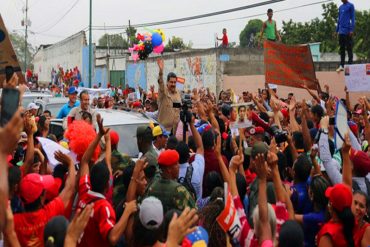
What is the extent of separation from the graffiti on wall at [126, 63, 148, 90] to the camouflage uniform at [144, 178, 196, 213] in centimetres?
2795

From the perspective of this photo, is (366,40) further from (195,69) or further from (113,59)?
(195,69)

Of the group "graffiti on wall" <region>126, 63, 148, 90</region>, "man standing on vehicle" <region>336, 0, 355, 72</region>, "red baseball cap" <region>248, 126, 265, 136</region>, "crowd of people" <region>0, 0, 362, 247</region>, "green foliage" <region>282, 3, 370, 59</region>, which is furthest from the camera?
"green foliage" <region>282, 3, 370, 59</region>

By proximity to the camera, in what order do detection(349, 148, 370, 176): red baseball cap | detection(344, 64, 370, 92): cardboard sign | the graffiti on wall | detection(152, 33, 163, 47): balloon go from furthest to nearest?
1. the graffiti on wall
2. detection(152, 33, 163, 47): balloon
3. detection(344, 64, 370, 92): cardboard sign
4. detection(349, 148, 370, 176): red baseball cap

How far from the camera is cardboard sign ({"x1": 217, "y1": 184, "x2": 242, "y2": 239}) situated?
404cm

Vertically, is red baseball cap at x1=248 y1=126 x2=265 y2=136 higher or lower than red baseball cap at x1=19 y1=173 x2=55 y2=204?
higher

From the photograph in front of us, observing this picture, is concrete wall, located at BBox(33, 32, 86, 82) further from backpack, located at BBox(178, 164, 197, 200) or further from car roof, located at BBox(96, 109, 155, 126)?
backpack, located at BBox(178, 164, 197, 200)

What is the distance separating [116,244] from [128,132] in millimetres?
4964

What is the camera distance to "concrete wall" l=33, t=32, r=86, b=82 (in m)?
48.4

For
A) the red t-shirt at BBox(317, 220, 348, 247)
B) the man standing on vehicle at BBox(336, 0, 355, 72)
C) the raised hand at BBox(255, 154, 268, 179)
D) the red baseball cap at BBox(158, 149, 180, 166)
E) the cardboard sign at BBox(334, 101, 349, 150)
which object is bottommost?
the red t-shirt at BBox(317, 220, 348, 247)

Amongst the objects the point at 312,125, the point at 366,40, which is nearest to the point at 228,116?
the point at 312,125

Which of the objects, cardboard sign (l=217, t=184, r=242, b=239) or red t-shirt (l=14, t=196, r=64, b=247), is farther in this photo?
red t-shirt (l=14, t=196, r=64, b=247)

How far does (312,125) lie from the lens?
29.1 feet

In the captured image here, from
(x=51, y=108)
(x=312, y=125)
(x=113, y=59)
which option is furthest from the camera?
(x=113, y=59)

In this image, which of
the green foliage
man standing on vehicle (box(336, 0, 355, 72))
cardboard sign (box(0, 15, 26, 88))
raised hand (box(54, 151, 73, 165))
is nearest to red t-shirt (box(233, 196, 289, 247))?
raised hand (box(54, 151, 73, 165))
